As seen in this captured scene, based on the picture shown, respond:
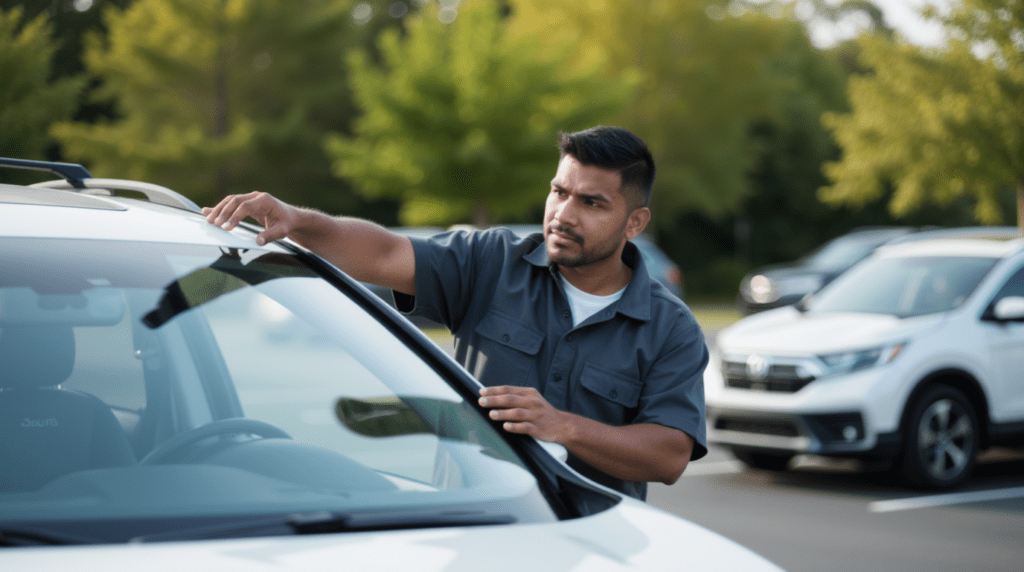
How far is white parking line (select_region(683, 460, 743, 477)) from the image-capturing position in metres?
8.38

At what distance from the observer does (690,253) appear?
47.5 metres

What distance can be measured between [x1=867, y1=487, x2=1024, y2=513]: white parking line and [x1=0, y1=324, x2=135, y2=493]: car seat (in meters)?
5.59

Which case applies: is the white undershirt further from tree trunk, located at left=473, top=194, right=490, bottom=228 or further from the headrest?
tree trunk, located at left=473, top=194, right=490, bottom=228

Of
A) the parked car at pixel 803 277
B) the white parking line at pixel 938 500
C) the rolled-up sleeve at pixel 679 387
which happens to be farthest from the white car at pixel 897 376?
the parked car at pixel 803 277

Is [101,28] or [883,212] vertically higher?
[101,28]

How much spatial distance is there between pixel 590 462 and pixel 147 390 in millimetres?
1123

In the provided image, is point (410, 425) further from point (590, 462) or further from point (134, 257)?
point (134, 257)

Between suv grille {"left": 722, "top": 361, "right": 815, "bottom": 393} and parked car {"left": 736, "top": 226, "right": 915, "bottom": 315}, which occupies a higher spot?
suv grille {"left": 722, "top": 361, "right": 815, "bottom": 393}

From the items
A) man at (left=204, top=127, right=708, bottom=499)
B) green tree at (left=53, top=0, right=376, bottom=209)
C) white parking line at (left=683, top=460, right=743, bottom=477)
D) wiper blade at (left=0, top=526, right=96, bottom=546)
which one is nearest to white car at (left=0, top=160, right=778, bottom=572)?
wiper blade at (left=0, top=526, right=96, bottom=546)

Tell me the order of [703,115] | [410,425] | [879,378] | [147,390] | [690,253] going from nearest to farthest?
[410,425] → [147,390] → [879,378] → [703,115] → [690,253]

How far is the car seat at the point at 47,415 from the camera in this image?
7.10 ft

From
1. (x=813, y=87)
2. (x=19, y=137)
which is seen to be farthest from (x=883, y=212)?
(x=19, y=137)

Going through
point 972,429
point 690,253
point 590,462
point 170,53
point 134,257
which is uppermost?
point 170,53

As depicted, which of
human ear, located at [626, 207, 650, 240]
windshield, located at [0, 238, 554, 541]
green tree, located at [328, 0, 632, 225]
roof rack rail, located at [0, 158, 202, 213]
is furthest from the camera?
green tree, located at [328, 0, 632, 225]
